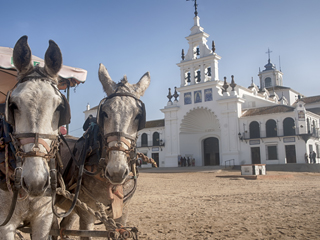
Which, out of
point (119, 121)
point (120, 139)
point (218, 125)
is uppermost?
point (218, 125)

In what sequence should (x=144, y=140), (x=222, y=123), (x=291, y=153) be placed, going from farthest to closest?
(x=144, y=140) → (x=222, y=123) → (x=291, y=153)

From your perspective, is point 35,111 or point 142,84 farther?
point 142,84

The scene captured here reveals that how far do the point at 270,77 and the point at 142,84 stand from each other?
57.7 metres

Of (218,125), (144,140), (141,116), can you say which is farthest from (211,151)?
(141,116)

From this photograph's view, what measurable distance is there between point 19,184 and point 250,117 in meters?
32.2

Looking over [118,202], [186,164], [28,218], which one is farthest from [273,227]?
[186,164]

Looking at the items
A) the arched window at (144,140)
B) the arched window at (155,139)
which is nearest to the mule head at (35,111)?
the arched window at (155,139)

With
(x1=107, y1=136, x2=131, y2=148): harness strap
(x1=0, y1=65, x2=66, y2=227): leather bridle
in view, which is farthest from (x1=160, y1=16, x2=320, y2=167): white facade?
(x1=0, y1=65, x2=66, y2=227): leather bridle

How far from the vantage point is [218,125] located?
35156 millimetres

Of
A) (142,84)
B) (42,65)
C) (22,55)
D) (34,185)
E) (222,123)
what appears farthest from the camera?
(222,123)

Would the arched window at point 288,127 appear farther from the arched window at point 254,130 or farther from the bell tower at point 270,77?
the bell tower at point 270,77

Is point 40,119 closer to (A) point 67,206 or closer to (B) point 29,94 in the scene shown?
(B) point 29,94

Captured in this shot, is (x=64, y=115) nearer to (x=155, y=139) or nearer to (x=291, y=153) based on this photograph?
(x=291, y=153)

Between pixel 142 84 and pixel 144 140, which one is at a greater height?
pixel 144 140
